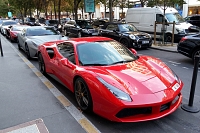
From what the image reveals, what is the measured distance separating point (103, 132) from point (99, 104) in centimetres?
41

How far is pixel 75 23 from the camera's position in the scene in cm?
1661

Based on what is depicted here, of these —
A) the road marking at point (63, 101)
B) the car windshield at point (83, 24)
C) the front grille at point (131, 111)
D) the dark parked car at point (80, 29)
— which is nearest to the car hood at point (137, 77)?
the front grille at point (131, 111)

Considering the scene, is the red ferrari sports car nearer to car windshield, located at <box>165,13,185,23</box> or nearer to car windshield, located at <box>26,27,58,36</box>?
car windshield, located at <box>26,27,58,36</box>

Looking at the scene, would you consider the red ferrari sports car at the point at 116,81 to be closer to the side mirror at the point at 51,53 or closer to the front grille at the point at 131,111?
the front grille at the point at 131,111

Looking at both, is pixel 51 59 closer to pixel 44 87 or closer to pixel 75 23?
pixel 44 87

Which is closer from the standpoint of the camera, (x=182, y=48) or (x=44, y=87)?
(x=44, y=87)

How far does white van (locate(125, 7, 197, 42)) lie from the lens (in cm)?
1188

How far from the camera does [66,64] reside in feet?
13.1

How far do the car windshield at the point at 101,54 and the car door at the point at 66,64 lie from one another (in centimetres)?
21

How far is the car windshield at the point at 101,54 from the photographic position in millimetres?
3791

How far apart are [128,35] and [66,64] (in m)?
6.52

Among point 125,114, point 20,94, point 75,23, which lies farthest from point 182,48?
point 75,23

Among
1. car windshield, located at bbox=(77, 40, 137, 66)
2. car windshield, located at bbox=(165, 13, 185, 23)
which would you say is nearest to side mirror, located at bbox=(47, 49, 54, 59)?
car windshield, located at bbox=(77, 40, 137, 66)

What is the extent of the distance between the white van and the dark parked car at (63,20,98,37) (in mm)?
3241
